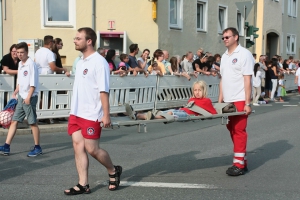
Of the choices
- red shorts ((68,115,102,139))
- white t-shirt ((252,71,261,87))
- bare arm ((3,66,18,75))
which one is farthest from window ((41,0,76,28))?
red shorts ((68,115,102,139))

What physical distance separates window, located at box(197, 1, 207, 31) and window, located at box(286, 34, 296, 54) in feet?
54.6

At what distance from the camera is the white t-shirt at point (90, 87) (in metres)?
5.68

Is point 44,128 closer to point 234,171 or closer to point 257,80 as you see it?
point 234,171

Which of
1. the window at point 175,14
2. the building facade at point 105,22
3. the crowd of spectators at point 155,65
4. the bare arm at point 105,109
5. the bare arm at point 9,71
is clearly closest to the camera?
the bare arm at point 105,109

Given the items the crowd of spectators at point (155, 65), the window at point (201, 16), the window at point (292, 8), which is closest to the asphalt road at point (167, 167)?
the crowd of spectators at point (155, 65)

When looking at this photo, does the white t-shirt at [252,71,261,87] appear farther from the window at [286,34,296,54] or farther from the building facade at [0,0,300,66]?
the window at [286,34,296,54]

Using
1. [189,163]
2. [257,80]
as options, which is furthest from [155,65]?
[189,163]

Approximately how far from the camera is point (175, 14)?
73.5 ft

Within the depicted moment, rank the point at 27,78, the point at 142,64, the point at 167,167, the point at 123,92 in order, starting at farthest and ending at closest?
the point at 142,64 < the point at 123,92 < the point at 27,78 < the point at 167,167

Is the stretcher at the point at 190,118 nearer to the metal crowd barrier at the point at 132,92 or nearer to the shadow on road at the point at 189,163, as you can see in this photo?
the shadow on road at the point at 189,163

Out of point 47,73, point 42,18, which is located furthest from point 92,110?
point 42,18

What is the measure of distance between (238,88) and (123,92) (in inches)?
277

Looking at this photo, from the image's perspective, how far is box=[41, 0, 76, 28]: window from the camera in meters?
19.9

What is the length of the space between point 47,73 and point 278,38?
28.0 m
